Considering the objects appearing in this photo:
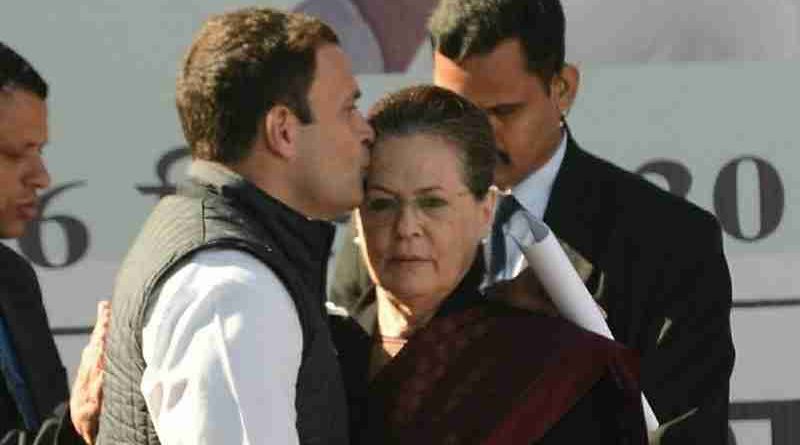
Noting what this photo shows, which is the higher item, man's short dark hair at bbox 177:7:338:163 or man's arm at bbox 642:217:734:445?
Answer: man's short dark hair at bbox 177:7:338:163

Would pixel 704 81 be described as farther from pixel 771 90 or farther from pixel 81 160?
pixel 81 160

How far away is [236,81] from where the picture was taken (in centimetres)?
260

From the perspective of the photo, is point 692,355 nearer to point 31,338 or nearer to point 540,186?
point 540,186

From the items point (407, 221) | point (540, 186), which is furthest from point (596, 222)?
point (407, 221)

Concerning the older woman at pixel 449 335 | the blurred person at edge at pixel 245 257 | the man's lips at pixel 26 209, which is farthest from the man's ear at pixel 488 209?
the man's lips at pixel 26 209

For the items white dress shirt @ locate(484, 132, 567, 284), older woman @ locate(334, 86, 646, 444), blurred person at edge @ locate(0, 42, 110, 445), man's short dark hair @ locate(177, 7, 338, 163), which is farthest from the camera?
white dress shirt @ locate(484, 132, 567, 284)

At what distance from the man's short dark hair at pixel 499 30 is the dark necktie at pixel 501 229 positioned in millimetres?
314

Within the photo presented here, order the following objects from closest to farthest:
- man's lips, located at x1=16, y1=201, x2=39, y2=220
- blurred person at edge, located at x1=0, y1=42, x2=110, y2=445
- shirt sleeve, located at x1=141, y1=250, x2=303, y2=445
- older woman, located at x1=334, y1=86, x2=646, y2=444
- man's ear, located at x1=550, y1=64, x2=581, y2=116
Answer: shirt sleeve, located at x1=141, y1=250, x2=303, y2=445
older woman, located at x1=334, y1=86, x2=646, y2=444
blurred person at edge, located at x1=0, y1=42, x2=110, y2=445
man's lips, located at x1=16, y1=201, x2=39, y2=220
man's ear, located at x1=550, y1=64, x2=581, y2=116

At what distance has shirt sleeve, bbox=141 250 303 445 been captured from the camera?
7.82ft

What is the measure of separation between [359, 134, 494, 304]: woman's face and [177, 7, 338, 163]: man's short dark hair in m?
0.28

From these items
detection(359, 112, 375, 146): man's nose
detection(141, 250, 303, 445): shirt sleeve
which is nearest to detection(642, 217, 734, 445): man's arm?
detection(359, 112, 375, 146): man's nose

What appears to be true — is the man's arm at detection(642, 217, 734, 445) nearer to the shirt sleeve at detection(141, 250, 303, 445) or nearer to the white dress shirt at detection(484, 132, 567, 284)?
the white dress shirt at detection(484, 132, 567, 284)

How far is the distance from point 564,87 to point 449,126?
61cm

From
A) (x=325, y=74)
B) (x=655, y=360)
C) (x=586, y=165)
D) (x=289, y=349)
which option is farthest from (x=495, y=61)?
(x=289, y=349)
